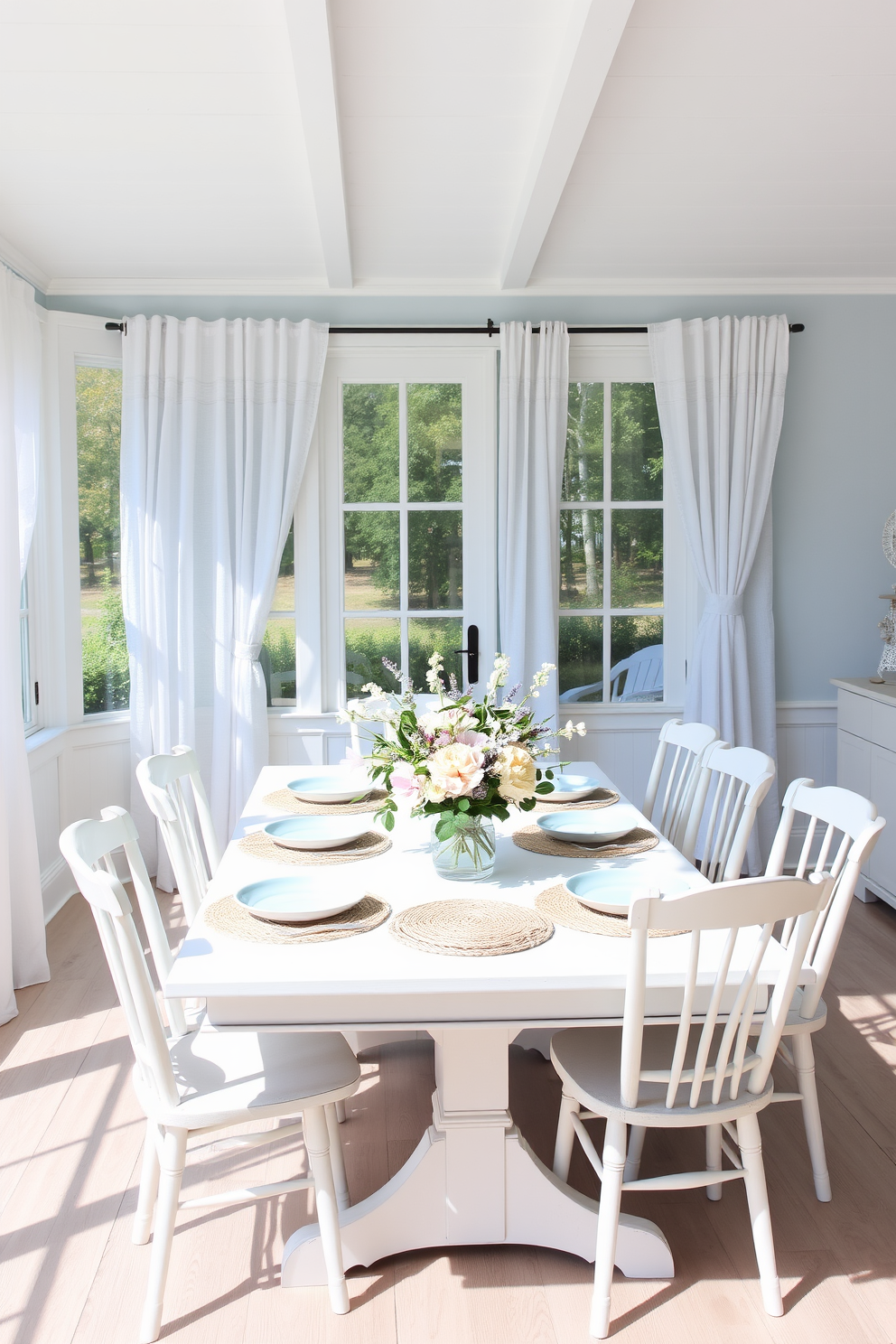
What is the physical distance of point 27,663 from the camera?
13.1 ft

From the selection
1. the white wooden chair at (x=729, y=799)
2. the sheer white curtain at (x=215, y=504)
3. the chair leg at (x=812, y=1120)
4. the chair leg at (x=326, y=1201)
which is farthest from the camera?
the sheer white curtain at (x=215, y=504)

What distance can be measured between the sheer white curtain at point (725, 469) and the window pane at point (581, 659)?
44cm

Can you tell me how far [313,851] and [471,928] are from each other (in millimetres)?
609

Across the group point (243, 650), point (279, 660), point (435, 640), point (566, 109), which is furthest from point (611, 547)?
point (566, 109)

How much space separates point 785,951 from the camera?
5.70 feet

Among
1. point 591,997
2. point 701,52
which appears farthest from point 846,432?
point 591,997

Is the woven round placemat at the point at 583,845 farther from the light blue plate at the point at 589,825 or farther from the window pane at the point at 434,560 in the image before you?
the window pane at the point at 434,560

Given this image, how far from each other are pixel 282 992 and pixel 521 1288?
2.77 ft

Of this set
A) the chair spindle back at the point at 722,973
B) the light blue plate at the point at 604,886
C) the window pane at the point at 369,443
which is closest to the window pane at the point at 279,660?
the window pane at the point at 369,443

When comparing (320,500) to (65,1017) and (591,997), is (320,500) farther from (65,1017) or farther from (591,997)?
(591,997)

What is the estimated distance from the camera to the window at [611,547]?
172 inches

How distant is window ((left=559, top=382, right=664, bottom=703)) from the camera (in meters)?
4.38

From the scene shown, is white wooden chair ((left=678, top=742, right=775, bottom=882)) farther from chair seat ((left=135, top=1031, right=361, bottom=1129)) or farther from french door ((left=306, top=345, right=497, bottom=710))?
french door ((left=306, top=345, right=497, bottom=710))

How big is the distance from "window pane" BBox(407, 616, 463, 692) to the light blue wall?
50.7 inches
